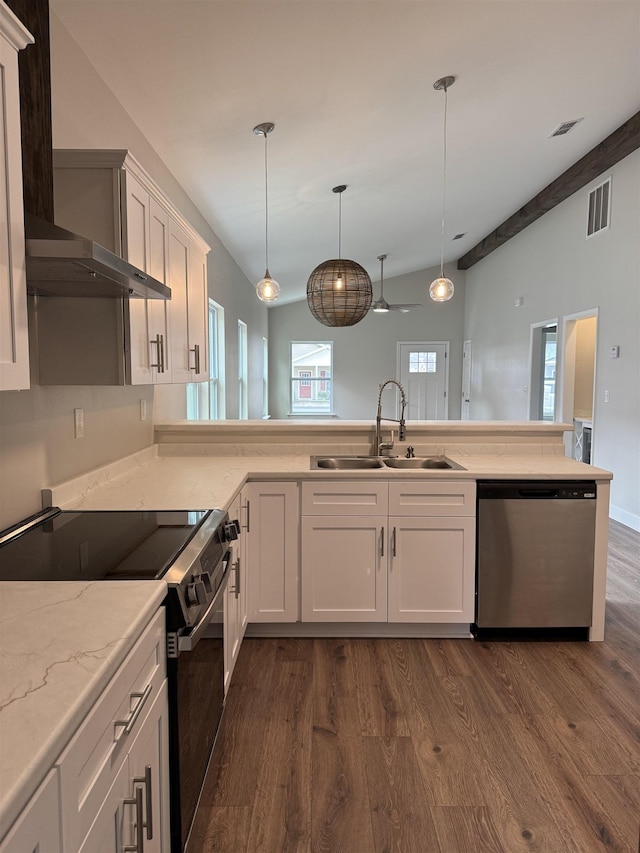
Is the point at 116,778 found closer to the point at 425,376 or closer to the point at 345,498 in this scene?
the point at 345,498

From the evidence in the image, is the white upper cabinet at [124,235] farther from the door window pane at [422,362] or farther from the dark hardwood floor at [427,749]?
the door window pane at [422,362]

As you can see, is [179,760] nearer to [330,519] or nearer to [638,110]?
[330,519]

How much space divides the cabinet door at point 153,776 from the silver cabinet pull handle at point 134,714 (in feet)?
0.18

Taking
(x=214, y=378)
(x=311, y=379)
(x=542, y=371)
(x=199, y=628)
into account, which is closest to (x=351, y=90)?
(x=199, y=628)

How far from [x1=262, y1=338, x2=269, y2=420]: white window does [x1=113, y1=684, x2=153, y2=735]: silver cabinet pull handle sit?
826 centimetres

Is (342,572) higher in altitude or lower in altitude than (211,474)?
lower

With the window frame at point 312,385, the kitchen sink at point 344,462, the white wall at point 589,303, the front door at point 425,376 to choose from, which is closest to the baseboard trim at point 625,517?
the white wall at point 589,303

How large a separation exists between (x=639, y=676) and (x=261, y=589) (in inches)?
71.9

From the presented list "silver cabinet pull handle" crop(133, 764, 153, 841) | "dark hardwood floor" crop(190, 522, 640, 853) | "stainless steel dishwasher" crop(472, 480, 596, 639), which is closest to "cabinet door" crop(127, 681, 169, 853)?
"silver cabinet pull handle" crop(133, 764, 153, 841)

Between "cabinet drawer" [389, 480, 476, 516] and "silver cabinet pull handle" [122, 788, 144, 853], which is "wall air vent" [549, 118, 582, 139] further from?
"silver cabinet pull handle" [122, 788, 144, 853]

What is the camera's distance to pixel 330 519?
2.86 metres

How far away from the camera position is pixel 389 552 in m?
2.86

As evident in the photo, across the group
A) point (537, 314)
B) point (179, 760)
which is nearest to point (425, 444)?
point (179, 760)

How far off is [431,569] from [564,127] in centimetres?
403
